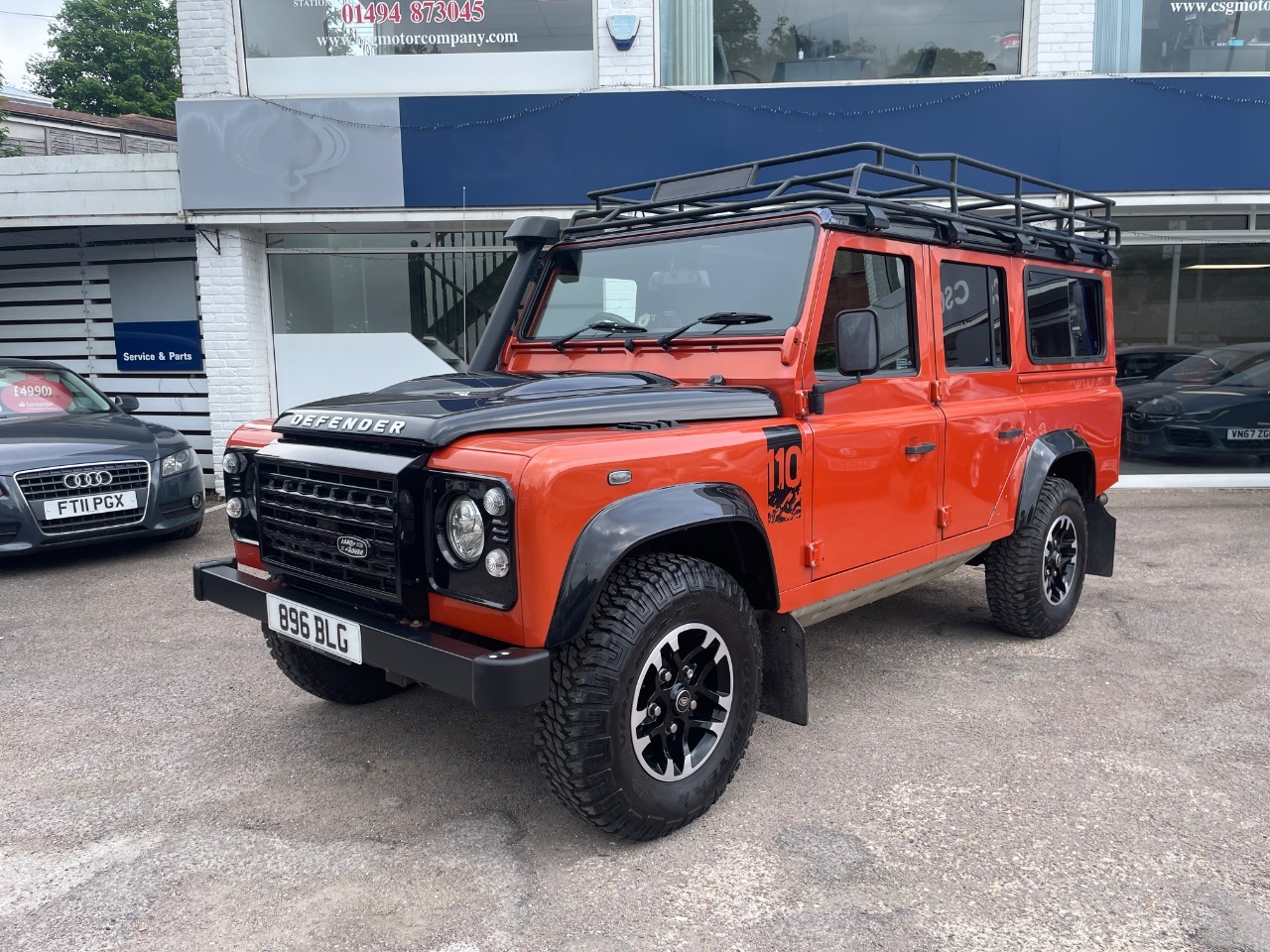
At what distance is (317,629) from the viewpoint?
9.29 feet

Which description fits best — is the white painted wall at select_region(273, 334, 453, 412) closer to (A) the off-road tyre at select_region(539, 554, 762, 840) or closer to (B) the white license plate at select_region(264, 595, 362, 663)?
(B) the white license plate at select_region(264, 595, 362, 663)

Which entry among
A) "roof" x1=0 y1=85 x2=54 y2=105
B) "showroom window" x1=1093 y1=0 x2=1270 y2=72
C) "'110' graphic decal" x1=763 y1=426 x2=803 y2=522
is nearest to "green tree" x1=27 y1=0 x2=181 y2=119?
"roof" x1=0 y1=85 x2=54 y2=105

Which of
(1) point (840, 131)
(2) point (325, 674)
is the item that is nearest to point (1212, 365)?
(1) point (840, 131)

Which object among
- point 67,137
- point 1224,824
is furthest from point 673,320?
point 67,137

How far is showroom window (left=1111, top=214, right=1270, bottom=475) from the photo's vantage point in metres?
8.95

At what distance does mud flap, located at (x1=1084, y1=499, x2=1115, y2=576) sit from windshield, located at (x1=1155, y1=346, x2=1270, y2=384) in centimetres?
490

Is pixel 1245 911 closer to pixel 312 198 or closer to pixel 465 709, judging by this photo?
pixel 465 709

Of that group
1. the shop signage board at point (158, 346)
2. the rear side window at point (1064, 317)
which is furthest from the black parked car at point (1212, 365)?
the shop signage board at point (158, 346)

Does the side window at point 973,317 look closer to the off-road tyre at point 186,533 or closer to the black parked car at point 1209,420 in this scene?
the off-road tyre at point 186,533

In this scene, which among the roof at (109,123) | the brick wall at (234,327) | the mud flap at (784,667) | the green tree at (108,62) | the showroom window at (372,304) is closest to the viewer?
the mud flap at (784,667)

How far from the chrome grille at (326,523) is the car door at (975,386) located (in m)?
2.39

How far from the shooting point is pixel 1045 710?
3789 millimetres

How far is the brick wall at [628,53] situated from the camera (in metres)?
8.30

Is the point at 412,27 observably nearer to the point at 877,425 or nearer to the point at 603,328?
the point at 603,328
